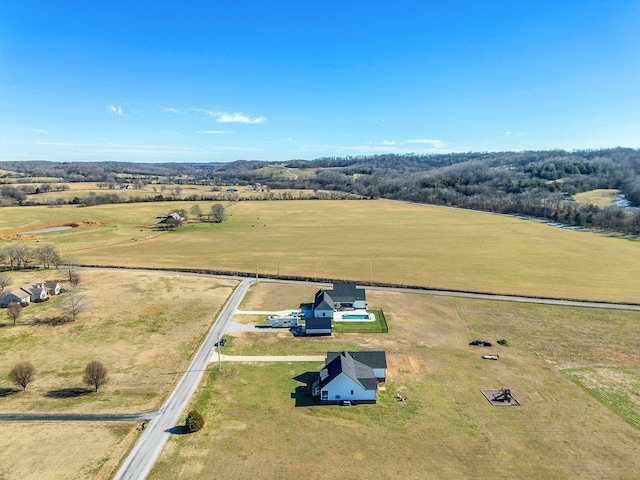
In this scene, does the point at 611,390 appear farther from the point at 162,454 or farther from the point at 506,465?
the point at 162,454

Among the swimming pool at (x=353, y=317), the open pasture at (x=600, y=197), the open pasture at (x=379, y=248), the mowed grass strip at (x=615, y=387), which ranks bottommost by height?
the swimming pool at (x=353, y=317)

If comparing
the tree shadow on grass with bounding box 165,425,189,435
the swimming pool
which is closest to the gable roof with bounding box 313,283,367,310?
the swimming pool

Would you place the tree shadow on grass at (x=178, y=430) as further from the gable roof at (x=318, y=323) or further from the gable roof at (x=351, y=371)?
the gable roof at (x=318, y=323)

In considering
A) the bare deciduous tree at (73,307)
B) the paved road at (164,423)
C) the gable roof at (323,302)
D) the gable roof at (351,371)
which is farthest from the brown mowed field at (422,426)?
the bare deciduous tree at (73,307)

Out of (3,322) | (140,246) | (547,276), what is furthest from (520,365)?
(140,246)

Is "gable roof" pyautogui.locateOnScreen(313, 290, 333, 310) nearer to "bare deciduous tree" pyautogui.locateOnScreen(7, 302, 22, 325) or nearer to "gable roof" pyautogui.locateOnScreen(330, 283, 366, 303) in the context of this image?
"gable roof" pyautogui.locateOnScreen(330, 283, 366, 303)

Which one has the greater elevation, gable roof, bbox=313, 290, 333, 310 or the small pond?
gable roof, bbox=313, 290, 333, 310
